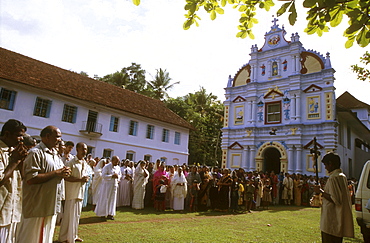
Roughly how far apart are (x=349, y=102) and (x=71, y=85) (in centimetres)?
3193

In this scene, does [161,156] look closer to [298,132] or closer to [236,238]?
[298,132]

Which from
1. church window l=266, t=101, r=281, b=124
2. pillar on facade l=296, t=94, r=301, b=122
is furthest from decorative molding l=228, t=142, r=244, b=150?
pillar on facade l=296, t=94, r=301, b=122

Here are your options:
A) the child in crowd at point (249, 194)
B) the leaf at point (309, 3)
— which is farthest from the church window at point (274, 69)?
the leaf at point (309, 3)

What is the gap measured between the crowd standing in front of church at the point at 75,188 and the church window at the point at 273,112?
681 centimetres

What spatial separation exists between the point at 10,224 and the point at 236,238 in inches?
198

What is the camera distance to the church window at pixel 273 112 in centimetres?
2259

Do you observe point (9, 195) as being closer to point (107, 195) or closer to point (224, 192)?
point (107, 195)

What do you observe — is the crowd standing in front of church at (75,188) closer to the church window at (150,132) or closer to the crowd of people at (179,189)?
the crowd of people at (179,189)

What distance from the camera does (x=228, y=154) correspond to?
2445 cm

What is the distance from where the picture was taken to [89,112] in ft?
67.8

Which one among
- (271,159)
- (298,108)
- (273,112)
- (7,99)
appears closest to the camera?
(7,99)

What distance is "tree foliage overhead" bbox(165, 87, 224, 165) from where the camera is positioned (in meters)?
34.5

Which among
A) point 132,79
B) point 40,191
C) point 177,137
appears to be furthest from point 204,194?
point 132,79

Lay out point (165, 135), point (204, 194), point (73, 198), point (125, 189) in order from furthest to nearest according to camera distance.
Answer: point (165, 135), point (204, 194), point (125, 189), point (73, 198)
